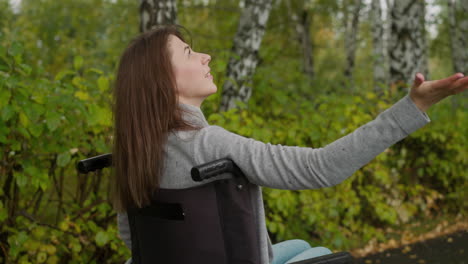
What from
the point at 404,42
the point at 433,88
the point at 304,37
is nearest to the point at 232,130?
the point at 433,88

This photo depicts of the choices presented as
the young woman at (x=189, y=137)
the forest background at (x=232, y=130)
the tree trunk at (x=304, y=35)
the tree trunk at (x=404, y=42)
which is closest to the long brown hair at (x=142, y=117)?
the young woman at (x=189, y=137)

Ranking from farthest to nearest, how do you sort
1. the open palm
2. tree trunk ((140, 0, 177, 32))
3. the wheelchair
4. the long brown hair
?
tree trunk ((140, 0, 177, 32))
the long brown hair
the wheelchair
the open palm

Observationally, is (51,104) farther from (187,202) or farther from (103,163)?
(187,202)

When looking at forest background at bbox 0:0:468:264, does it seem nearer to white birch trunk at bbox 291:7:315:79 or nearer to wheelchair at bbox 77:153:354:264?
wheelchair at bbox 77:153:354:264

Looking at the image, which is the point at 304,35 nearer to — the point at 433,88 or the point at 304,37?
the point at 304,37

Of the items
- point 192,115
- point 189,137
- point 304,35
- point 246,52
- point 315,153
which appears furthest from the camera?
point 304,35

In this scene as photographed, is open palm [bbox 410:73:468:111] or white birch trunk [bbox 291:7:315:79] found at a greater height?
white birch trunk [bbox 291:7:315:79]

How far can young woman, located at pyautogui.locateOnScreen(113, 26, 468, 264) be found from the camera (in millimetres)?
1426

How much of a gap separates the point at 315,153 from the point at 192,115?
1.61ft

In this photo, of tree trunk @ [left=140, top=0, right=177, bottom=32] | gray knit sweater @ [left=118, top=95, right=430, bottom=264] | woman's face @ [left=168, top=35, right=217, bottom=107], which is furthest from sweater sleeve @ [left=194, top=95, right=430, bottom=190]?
tree trunk @ [left=140, top=0, right=177, bottom=32]

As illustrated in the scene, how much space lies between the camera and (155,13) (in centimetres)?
470

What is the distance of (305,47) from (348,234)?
10.9 meters

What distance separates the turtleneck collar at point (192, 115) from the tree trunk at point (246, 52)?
9.59 feet

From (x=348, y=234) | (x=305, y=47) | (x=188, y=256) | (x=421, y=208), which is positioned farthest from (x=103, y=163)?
(x=305, y=47)
